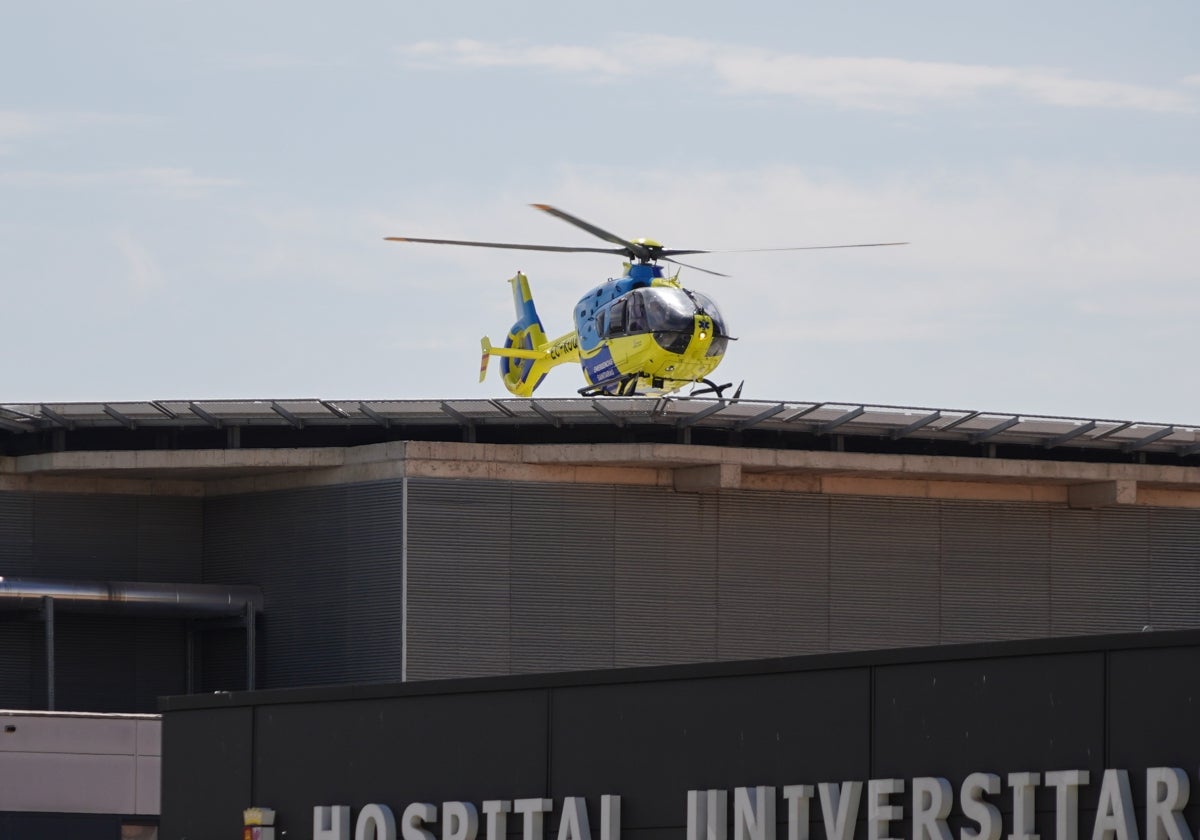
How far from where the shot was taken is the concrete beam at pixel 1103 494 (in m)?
39.0

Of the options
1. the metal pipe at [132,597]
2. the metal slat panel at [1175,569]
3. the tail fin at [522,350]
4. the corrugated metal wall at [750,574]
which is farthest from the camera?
the tail fin at [522,350]

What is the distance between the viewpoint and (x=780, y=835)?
18.4 meters

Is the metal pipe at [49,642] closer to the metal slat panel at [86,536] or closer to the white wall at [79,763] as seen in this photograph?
the metal slat panel at [86,536]

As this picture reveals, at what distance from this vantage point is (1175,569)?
40.2 meters

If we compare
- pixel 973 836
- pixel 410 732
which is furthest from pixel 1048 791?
pixel 410 732

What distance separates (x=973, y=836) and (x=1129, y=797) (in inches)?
52.4

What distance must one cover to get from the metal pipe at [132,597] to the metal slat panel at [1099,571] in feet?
44.0

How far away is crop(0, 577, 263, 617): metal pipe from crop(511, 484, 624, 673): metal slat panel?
4.61m

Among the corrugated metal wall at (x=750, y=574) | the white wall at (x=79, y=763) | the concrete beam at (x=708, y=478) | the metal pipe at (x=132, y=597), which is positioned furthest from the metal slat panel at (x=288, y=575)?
the concrete beam at (x=708, y=478)

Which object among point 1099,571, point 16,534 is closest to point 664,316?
point 1099,571

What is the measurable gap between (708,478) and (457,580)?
4358 mm

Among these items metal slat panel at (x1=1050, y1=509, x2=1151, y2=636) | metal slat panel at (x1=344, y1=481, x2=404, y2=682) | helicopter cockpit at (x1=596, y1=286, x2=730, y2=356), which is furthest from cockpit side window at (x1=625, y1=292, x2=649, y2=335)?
metal slat panel at (x1=344, y1=481, x2=404, y2=682)

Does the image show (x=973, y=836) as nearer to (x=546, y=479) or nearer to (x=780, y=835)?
(x=780, y=835)

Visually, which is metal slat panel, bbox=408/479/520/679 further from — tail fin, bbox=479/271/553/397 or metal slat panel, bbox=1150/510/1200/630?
tail fin, bbox=479/271/553/397
